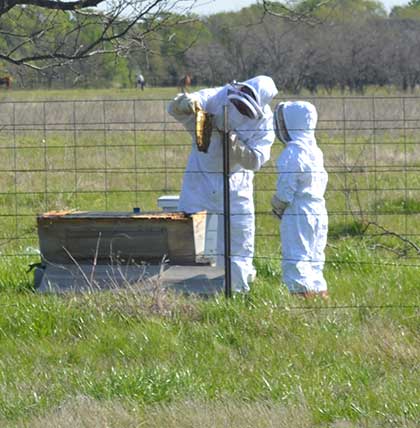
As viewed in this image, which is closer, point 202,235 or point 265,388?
point 265,388

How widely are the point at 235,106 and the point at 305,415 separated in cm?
365

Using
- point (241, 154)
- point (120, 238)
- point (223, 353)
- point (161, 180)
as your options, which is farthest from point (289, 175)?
point (161, 180)

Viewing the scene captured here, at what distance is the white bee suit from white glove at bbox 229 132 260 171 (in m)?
0.21

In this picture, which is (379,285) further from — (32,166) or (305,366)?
(32,166)

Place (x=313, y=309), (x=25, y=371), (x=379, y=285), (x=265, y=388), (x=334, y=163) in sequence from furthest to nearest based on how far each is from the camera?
1. (x=334, y=163)
2. (x=379, y=285)
3. (x=313, y=309)
4. (x=25, y=371)
5. (x=265, y=388)

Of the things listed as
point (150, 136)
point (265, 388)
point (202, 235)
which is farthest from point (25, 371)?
point (150, 136)

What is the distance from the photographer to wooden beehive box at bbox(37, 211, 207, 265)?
905cm

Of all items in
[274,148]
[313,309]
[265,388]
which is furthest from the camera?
[274,148]

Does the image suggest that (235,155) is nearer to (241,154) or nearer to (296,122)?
(241,154)

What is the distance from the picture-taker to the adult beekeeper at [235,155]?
30.0 ft

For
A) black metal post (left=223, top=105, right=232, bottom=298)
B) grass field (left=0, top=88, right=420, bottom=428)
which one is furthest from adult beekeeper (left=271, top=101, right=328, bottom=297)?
black metal post (left=223, top=105, right=232, bottom=298)

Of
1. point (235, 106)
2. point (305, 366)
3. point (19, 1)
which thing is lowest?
point (305, 366)

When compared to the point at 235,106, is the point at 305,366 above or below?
below

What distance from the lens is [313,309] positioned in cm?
792
